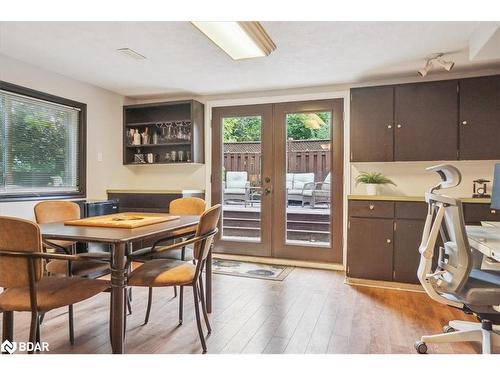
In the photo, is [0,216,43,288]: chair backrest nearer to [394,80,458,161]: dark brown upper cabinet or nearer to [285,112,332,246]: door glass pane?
[285,112,332,246]: door glass pane

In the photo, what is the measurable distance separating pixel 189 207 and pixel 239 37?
1512 millimetres

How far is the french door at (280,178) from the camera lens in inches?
160

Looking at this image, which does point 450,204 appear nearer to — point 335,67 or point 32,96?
point 335,67

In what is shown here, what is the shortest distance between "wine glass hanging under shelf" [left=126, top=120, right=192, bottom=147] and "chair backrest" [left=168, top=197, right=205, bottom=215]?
1.61m

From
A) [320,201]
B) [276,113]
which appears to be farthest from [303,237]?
[276,113]

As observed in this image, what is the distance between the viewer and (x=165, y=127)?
4676mm

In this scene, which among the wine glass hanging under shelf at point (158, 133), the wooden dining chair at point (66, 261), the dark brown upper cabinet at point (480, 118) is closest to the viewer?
the wooden dining chair at point (66, 261)

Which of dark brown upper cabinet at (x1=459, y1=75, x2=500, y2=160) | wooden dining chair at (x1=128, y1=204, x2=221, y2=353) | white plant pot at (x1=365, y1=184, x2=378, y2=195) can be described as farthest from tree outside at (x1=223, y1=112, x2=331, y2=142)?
wooden dining chair at (x1=128, y1=204, x2=221, y2=353)

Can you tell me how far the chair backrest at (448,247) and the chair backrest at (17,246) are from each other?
2.09 m

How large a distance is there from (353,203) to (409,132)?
951 millimetres

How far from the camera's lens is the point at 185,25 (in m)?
2.52

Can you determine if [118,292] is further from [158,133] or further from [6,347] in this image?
[158,133]

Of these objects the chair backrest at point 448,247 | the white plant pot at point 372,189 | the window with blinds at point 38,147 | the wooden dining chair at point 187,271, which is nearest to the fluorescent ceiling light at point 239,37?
the wooden dining chair at point 187,271

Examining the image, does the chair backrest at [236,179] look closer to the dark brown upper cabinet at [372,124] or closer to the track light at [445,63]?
the dark brown upper cabinet at [372,124]
